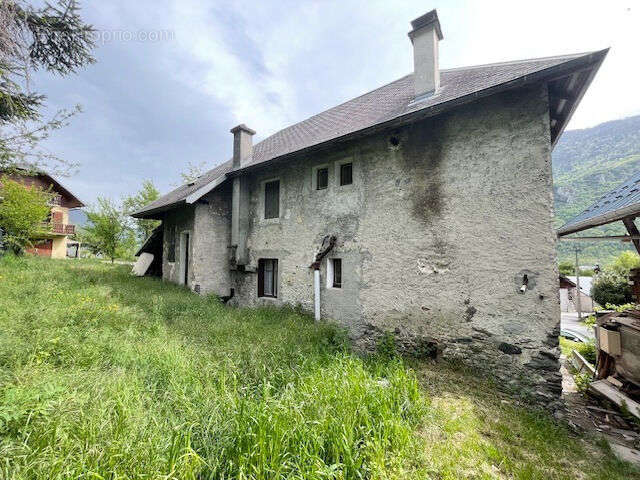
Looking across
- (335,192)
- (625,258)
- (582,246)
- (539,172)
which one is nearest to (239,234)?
(335,192)

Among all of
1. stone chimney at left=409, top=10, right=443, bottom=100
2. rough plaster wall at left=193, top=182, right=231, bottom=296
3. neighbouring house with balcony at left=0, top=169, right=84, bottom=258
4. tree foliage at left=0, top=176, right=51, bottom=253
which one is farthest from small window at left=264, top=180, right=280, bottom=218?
neighbouring house with balcony at left=0, top=169, right=84, bottom=258

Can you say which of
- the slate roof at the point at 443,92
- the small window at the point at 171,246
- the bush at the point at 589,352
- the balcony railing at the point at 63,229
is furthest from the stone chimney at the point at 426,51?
the balcony railing at the point at 63,229

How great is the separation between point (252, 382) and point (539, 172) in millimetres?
5845

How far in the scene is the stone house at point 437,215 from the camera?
4.64 metres

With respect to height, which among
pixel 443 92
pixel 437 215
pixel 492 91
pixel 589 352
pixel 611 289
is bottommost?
pixel 589 352

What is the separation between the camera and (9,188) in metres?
14.5

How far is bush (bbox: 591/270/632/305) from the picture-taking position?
13.6m

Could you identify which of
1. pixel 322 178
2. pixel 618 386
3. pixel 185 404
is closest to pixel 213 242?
pixel 322 178

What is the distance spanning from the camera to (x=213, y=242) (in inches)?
387

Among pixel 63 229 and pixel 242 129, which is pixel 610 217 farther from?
pixel 63 229

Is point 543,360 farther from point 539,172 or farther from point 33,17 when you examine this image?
point 33,17

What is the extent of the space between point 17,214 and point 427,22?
20.2m

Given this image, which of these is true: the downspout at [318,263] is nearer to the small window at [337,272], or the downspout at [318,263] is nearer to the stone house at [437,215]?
the stone house at [437,215]

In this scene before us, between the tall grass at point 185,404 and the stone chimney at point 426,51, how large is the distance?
21.1ft
